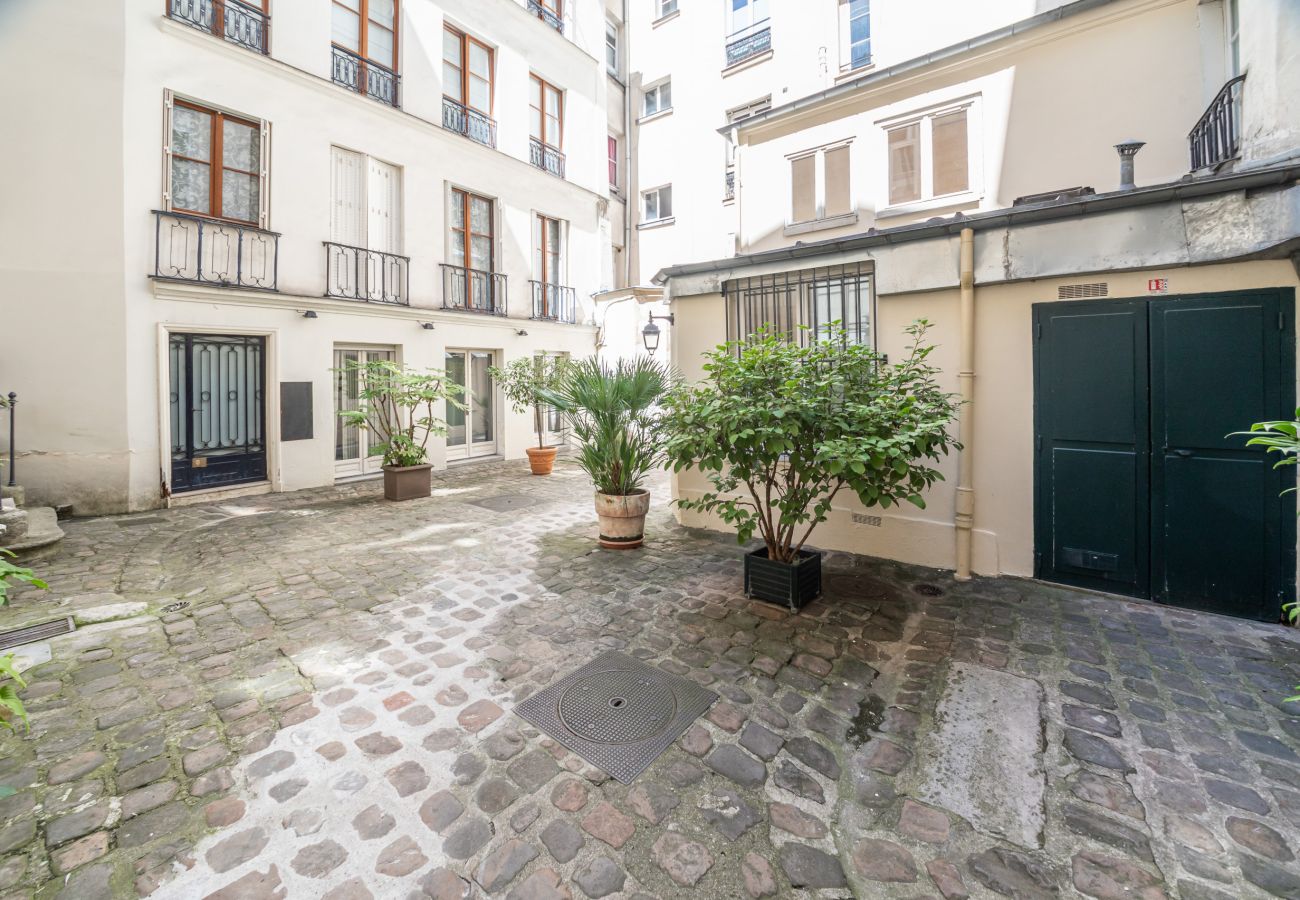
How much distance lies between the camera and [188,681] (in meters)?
3.36

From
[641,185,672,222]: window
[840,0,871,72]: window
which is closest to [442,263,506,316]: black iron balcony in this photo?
[641,185,672,222]: window

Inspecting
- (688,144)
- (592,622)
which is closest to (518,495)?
(592,622)

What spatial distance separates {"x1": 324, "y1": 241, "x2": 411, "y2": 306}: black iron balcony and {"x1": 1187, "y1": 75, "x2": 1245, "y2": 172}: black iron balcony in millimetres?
11524

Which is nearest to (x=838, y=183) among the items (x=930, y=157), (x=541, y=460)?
(x=930, y=157)

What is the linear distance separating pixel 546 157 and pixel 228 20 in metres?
6.74

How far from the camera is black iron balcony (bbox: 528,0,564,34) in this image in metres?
13.5

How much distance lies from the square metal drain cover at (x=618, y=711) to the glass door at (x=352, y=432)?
7887 millimetres

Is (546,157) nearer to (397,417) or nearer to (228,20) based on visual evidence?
(228,20)

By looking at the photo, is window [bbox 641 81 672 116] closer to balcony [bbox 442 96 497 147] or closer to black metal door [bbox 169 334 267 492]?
balcony [bbox 442 96 497 147]

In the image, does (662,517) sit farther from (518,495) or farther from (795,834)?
(795,834)

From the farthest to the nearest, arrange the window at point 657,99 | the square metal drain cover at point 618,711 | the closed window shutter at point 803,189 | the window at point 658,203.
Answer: the window at point 658,203 < the window at point 657,99 < the closed window shutter at point 803,189 < the square metal drain cover at point 618,711

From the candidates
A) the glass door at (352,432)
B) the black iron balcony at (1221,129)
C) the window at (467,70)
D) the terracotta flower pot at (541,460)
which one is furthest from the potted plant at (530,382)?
the black iron balcony at (1221,129)

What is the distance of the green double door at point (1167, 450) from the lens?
4.02 m

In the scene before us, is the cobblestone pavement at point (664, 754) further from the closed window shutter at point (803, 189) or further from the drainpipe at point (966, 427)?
the closed window shutter at point (803, 189)
